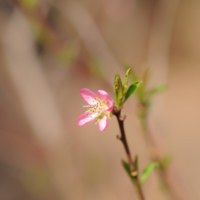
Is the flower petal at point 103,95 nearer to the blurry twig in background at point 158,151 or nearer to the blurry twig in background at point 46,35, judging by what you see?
the blurry twig in background at point 158,151

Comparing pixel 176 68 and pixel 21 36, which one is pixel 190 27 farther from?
pixel 21 36

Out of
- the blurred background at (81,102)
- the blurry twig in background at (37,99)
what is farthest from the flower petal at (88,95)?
the blurry twig in background at (37,99)

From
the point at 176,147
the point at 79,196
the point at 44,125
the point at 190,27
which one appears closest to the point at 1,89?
the point at 44,125

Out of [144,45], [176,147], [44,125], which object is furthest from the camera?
[144,45]

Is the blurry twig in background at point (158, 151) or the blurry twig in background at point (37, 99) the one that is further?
the blurry twig in background at point (37, 99)

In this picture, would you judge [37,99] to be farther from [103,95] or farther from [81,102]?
[103,95]

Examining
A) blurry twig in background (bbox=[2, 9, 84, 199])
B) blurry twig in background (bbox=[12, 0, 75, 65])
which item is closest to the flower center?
blurry twig in background (bbox=[12, 0, 75, 65])

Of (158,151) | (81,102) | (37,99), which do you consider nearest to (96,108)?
(158,151)
